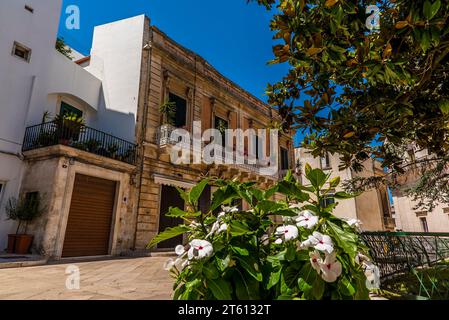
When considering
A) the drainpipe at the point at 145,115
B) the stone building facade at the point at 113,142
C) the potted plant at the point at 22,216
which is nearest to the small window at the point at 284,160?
the stone building facade at the point at 113,142

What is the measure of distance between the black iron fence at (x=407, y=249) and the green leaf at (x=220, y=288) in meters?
3.10

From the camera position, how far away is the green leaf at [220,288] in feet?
3.21

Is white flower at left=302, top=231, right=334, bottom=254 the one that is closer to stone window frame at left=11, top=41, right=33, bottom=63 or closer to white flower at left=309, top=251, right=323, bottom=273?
white flower at left=309, top=251, right=323, bottom=273

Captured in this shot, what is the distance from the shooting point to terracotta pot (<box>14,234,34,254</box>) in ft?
26.3

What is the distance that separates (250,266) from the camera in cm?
104

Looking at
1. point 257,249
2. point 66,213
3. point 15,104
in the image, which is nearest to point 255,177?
point 66,213

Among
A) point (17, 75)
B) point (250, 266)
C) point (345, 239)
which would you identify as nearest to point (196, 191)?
point (250, 266)

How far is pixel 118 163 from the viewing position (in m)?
10.2

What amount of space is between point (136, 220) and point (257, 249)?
10287 mm

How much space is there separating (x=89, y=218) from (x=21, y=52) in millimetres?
6375

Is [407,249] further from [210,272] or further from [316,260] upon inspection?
[210,272]

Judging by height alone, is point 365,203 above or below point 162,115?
below

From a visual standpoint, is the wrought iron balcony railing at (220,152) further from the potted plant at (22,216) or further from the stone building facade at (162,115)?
the potted plant at (22,216)

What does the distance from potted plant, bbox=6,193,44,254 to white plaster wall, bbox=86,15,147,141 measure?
4.07 metres
